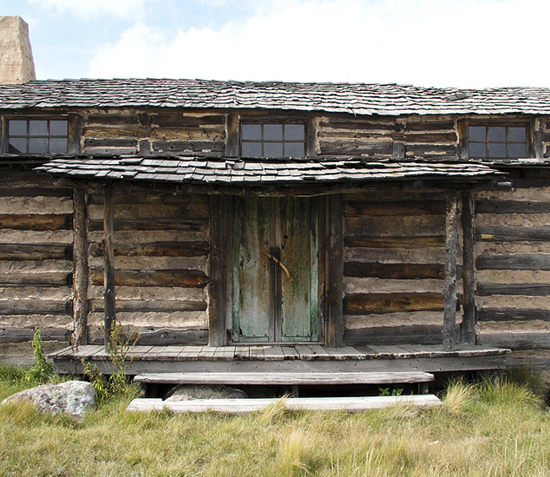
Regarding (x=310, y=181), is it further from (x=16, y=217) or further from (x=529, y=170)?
(x=16, y=217)

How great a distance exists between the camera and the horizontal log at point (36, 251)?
609cm

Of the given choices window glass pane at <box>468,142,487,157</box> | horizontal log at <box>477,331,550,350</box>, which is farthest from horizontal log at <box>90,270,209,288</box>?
window glass pane at <box>468,142,487,157</box>

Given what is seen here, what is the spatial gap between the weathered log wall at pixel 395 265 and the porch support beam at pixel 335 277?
172 millimetres

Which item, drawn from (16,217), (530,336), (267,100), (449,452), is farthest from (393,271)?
(16,217)

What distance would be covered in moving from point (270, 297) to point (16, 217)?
4306 millimetres

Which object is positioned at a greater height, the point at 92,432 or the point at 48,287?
the point at 48,287

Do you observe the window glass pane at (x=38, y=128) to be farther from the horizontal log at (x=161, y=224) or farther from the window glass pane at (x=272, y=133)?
the window glass pane at (x=272, y=133)

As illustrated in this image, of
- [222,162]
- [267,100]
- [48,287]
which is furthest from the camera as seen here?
[267,100]

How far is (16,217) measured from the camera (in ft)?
20.1

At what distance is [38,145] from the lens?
6543mm

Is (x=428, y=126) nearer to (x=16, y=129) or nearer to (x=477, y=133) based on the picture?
(x=477, y=133)

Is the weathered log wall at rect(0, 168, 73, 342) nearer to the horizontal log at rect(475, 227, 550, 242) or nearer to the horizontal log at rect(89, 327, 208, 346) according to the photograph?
the horizontal log at rect(89, 327, 208, 346)

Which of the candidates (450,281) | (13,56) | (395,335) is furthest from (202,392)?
(13,56)

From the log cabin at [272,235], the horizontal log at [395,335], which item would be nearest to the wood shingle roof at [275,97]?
the log cabin at [272,235]
